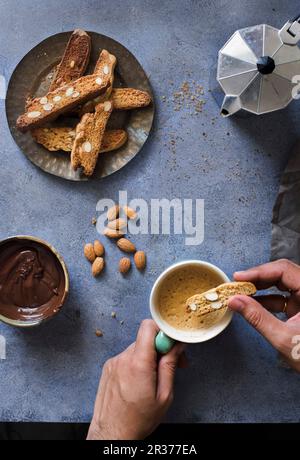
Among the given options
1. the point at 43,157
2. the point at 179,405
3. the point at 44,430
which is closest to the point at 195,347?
the point at 179,405

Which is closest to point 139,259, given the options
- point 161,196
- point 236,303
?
point 161,196

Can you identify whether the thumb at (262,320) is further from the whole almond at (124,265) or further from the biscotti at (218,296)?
the whole almond at (124,265)

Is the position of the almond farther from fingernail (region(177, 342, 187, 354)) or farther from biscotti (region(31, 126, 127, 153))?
fingernail (region(177, 342, 187, 354))

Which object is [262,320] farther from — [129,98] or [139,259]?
[129,98]

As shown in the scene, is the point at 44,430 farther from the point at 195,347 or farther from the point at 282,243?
the point at 282,243
